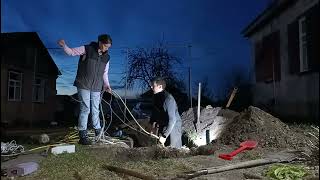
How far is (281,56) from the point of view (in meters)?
5.86

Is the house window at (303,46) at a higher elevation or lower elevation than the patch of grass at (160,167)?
higher

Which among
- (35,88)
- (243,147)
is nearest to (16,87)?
(35,88)

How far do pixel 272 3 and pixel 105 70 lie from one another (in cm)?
237

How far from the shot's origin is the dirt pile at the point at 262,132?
5355 mm

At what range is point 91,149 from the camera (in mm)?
4855

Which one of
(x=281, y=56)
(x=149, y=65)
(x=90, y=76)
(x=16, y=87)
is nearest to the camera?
(x=90, y=76)

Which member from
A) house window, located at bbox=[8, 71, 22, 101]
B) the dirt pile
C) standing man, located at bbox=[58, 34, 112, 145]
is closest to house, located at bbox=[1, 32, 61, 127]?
house window, located at bbox=[8, 71, 22, 101]

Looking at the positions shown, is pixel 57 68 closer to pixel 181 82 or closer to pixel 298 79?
pixel 181 82

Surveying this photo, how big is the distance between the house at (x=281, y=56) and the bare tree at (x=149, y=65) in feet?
4.79

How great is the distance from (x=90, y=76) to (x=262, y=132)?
102 inches

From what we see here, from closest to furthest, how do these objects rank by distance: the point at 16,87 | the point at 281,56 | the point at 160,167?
the point at 160,167, the point at 16,87, the point at 281,56

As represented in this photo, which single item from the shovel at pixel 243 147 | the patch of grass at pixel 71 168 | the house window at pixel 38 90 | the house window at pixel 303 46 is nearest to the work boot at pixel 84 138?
the patch of grass at pixel 71 168

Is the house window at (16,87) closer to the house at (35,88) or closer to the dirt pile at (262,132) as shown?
the house at (35,88)

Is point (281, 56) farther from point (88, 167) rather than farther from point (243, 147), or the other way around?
point (88, 167)
